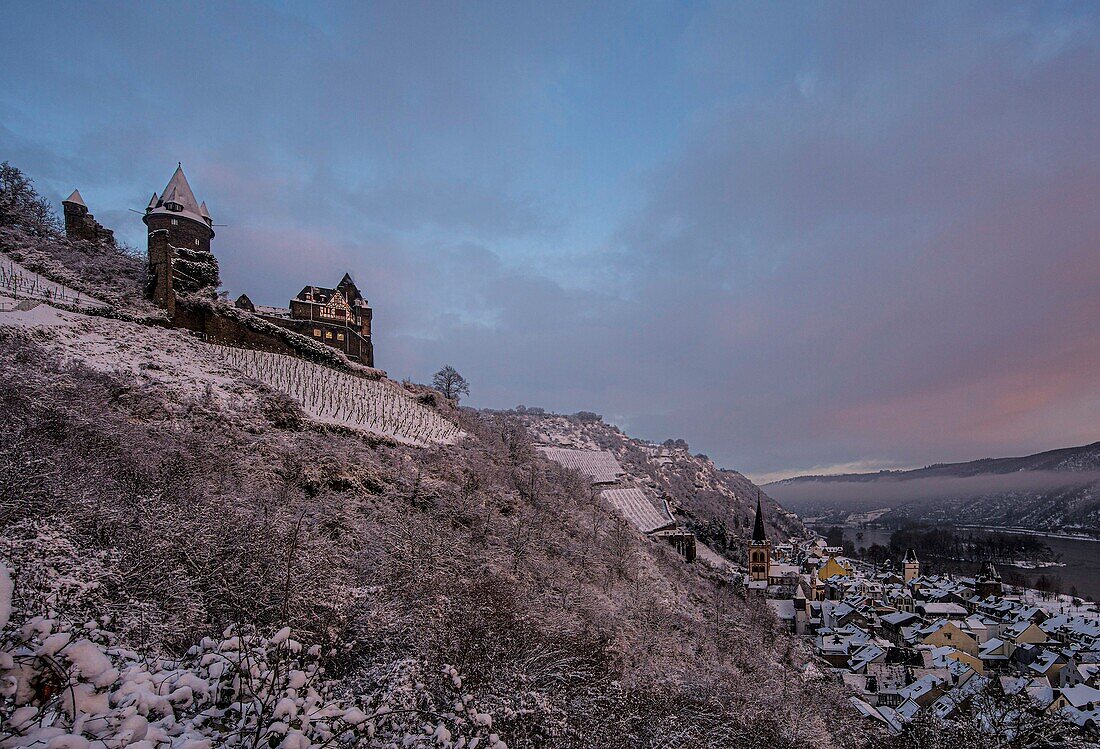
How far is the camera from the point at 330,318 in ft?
164

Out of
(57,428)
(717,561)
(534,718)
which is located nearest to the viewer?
(534,718)

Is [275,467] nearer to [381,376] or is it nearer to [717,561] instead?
[381,376]

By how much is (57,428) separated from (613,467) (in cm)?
7137

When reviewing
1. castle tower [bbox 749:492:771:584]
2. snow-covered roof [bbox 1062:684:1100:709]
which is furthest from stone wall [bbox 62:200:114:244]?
castle tower [bbox 749:492:771:584]

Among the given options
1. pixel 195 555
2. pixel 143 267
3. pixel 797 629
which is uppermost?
pixel 143 267

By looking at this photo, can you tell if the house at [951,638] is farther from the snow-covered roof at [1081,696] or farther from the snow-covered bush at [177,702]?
the snow-covered bush at [177,702]

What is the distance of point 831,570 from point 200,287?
299 feet

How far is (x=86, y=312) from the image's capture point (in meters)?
24.4

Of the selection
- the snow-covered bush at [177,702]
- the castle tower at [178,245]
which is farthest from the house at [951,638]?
the castle tower at [178,245]

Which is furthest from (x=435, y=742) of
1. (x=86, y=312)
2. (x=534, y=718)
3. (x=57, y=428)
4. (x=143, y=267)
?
(x=143, y=267)

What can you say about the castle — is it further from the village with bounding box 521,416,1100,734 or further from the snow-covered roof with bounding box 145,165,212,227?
the village with bounding box 521,416,1100,734

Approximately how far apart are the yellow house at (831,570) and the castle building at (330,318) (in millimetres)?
75014

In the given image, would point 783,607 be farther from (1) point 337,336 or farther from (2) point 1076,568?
(2) point 1076,568

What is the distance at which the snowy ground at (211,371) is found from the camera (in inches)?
816
